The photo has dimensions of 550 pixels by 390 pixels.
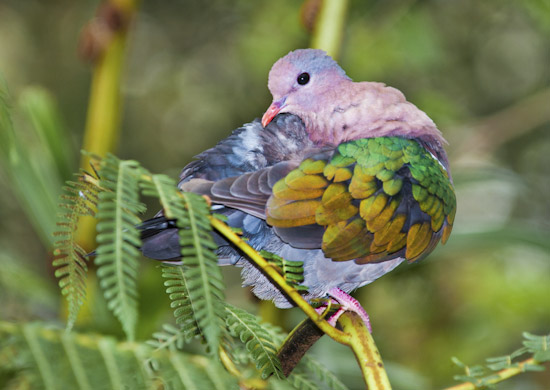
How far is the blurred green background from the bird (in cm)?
39

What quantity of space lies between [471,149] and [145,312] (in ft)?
5.33

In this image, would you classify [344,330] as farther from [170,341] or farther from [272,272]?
[170,341]

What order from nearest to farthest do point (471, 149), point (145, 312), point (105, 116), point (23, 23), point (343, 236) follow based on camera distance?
point (343, 236) → point (105, 116) → point (145, 312) → point (471, 149) → point (23, 23)

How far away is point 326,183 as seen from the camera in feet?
3.14

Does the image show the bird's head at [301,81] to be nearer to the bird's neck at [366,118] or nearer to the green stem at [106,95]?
the bird's neck at [366,118]

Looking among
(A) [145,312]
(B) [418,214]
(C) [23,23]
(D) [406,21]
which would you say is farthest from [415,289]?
(C) [23,23]

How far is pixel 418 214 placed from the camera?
3.45 feet

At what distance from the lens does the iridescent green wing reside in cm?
93

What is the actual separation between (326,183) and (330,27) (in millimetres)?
754

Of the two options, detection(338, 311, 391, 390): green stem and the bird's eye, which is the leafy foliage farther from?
the bird's eye

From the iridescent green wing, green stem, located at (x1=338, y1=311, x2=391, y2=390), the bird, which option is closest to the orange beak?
the bird

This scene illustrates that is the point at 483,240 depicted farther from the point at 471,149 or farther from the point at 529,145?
the point at 529,145

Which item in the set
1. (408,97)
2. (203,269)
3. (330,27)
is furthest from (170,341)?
(408,97)

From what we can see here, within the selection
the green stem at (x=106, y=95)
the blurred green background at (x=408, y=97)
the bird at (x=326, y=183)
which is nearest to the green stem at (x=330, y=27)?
the blurred green background at (x=408, y=97)
